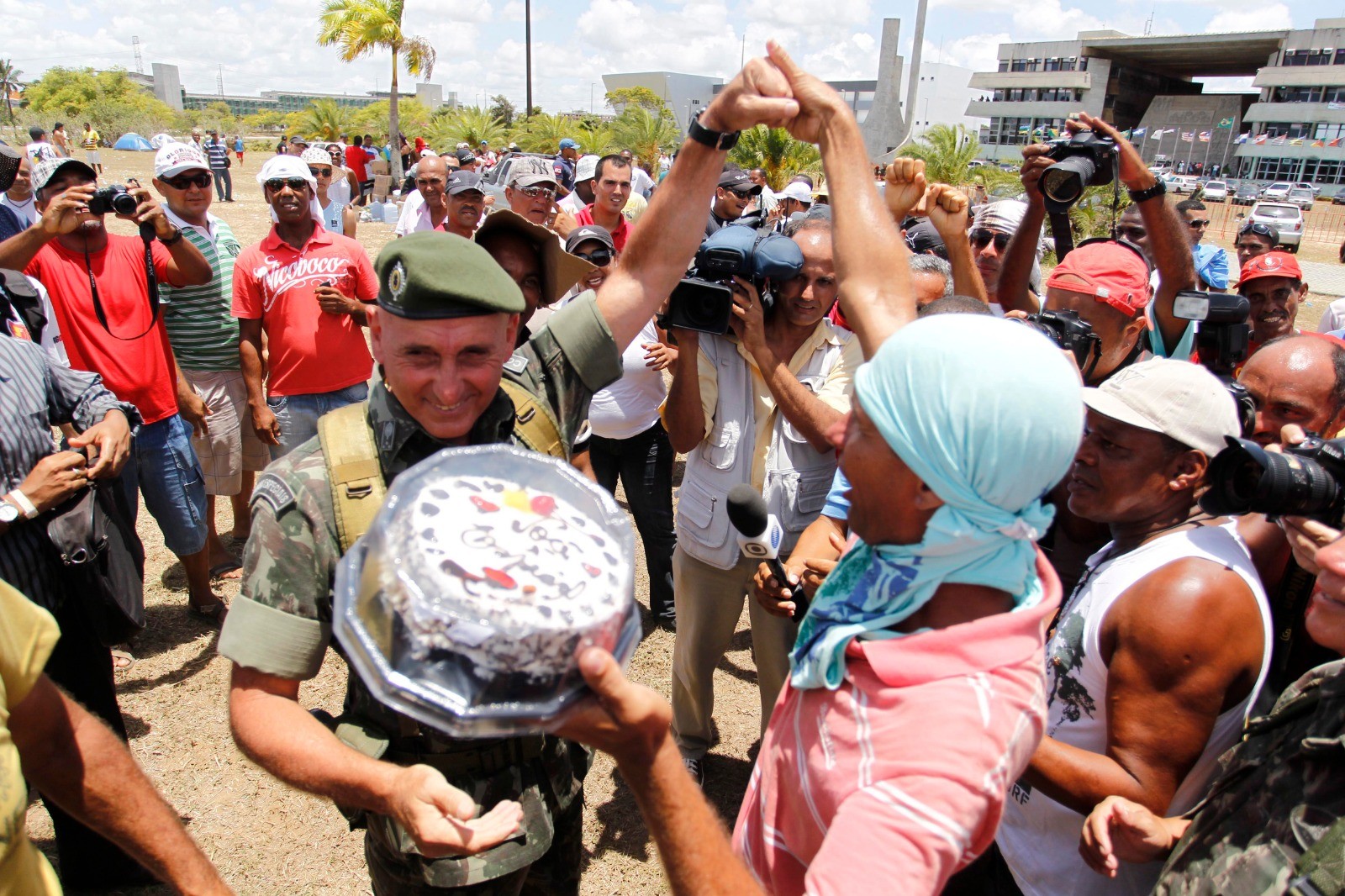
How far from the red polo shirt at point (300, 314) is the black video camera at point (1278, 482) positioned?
4.23m

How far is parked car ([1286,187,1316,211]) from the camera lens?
117ft

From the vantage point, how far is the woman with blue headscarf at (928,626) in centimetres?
111

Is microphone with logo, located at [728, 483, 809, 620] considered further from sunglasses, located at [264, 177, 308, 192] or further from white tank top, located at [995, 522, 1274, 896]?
sunglasses, located at [264, 177, 308, 192]

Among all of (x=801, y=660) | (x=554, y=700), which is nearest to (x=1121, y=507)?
(x=801, y=660)

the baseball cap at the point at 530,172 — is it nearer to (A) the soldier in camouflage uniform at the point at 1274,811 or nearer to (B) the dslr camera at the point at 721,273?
(B) the dslr camera at the point at 721,273

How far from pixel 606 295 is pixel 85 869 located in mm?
2879

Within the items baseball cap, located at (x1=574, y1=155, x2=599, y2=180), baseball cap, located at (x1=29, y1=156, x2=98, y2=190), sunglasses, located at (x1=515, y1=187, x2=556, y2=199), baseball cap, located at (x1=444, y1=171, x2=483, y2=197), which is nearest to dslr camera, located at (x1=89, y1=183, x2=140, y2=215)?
baseball cap, located at (x1=29, y1=156, x2=98, y2=190)

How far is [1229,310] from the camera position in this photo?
3195 millimetres

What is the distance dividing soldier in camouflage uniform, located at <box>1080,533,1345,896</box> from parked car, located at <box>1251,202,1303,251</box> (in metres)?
24.5

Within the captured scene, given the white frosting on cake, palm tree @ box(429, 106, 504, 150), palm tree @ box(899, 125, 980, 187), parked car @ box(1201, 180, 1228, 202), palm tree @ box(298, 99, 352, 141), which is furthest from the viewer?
parked car @ box(1201, 180, 1228, 202)

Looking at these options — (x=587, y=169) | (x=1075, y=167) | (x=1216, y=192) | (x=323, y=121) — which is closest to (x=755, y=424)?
(x=1075, y=167)

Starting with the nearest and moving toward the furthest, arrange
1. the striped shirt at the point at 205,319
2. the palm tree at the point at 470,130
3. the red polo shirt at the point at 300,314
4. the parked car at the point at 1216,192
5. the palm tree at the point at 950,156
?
the red polo shirt at the point at 300,314 → the striped shirt at the point at 205,319 → the palm tree at the point at 950,156 → the palm tree at the point at 470,130 → the parked car at the point at 1216,192

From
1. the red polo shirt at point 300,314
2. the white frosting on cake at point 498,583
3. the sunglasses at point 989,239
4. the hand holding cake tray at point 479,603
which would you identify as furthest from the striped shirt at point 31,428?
the sunglasses at point 989,239

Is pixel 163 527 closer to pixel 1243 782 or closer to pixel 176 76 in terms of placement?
pixel 1243 782
